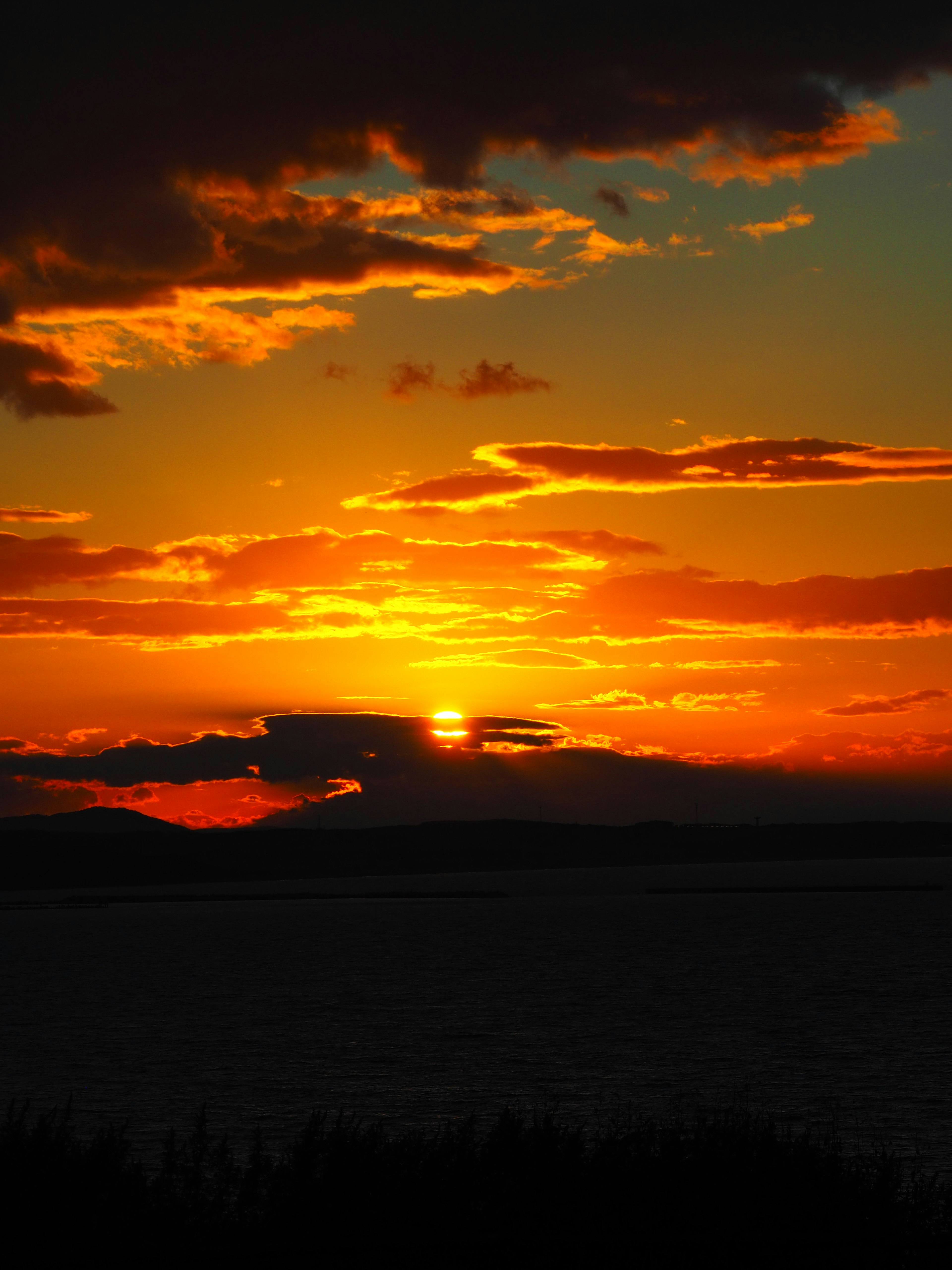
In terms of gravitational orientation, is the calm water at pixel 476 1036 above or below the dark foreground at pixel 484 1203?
below

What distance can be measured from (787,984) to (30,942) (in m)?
129

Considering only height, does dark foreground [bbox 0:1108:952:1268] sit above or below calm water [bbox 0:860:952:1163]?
above

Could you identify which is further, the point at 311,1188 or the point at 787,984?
the point at 787,984

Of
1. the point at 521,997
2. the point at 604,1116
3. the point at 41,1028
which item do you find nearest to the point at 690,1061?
the point at 604,1116

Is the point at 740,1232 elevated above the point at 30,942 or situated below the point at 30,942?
above

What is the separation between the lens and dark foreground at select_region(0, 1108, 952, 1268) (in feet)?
90.6

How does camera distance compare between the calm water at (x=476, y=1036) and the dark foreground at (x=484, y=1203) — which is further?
the calm water at (x=476, y=1036)

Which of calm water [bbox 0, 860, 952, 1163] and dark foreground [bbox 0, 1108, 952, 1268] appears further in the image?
calm water [bbox 0, 860, 952, 1163]

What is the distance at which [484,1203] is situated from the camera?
31312 millimetres

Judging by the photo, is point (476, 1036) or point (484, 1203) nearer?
point (484, 1203)

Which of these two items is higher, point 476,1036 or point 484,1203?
point 484,1203

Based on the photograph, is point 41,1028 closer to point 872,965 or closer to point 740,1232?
point 740,1232

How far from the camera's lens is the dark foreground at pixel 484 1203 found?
27.6 meters

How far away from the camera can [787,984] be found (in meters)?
121
